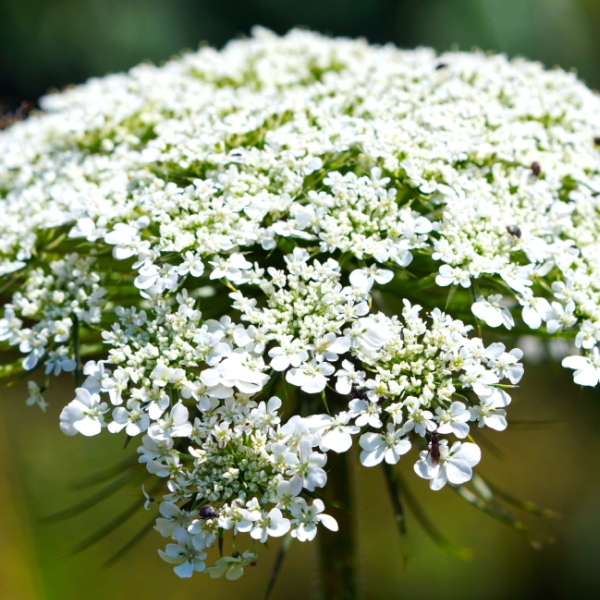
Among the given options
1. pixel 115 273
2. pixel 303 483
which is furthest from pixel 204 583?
pixel 303 483

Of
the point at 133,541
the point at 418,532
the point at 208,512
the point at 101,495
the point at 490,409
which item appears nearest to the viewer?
the point at 208,512

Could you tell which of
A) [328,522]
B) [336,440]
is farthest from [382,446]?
[328,522]

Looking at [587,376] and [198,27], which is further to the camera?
[198,27]

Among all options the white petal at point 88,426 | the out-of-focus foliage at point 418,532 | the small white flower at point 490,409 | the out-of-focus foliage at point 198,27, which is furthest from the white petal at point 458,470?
the out-of-focus foliage at point 198,27

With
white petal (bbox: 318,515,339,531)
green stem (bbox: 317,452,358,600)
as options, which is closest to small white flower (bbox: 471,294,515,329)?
white petal (bbox: 318,515,339,531)

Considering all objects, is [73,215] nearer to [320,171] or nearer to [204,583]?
[320,171]

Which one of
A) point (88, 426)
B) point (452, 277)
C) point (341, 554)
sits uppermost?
point (452, 277)

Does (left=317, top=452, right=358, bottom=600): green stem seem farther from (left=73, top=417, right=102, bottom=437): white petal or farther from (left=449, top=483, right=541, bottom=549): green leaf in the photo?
(left=73, top=417, right=102, bottom=437): white petal

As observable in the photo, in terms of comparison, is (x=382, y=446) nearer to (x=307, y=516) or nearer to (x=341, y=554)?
(x=307, y=516)

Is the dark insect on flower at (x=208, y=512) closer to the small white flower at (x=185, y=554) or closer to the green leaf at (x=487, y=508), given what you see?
the small white flower at (x=185, y=554)
